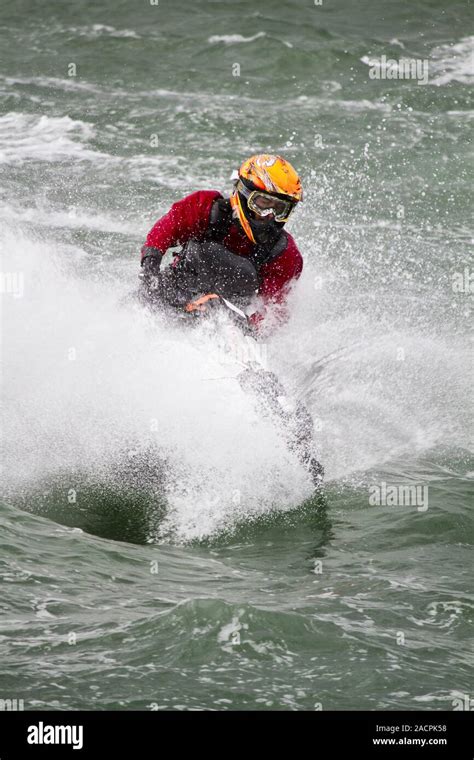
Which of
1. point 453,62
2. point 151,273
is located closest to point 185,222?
point 151,273

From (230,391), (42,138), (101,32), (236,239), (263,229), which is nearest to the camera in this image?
(230,391)

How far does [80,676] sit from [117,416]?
11.1 feet

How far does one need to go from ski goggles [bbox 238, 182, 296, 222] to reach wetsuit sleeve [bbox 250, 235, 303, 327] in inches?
19.2

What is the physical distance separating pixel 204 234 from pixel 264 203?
0.64 metres

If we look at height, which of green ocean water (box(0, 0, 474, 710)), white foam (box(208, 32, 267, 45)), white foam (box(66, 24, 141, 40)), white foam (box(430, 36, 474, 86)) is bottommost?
green ocean water (box(0, 0, 474, 710))

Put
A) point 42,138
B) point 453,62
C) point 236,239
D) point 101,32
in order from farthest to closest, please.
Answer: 1. point 101,32
2. point 453,62
3. point 42,138
4. point 236,239

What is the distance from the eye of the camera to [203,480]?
7.38m

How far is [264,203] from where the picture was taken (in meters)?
8.03

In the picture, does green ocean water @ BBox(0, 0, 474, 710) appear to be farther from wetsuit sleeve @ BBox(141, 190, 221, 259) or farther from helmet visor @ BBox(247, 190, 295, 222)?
helmet visor @ BBox(247, 190, 295, 222)

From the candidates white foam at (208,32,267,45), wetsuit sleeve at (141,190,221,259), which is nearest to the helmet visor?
wetsuit sleeve at (141,190,221,259)

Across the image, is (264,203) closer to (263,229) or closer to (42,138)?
(263,229)

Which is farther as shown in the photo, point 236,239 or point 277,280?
point 277,280

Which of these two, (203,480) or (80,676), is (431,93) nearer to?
(203,480)

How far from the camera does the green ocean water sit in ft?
16.9
